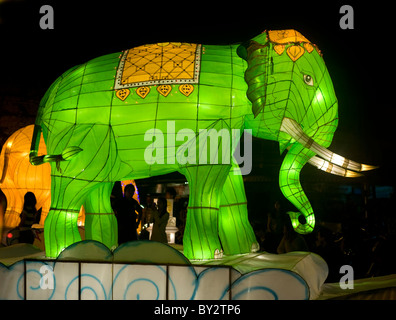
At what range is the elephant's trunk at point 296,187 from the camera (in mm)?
4781

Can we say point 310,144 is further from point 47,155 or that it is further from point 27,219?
point 27,219

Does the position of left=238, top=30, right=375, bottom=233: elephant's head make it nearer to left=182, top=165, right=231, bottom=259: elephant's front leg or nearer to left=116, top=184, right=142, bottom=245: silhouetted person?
left=182, top=165, right=231, bottom=259: elephant's front leg

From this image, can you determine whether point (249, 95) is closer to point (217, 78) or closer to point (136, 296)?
point (217, 78)

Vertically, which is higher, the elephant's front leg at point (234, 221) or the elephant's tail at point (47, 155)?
the elephant's tail at point (47, 155)

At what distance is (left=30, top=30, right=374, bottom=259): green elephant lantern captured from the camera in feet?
14.6

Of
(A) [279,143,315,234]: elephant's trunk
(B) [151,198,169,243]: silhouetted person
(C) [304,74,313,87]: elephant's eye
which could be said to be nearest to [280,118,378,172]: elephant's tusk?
(A) [279,143,315,234]: elephant's trunk

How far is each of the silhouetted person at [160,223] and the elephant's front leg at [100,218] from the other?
72 cm

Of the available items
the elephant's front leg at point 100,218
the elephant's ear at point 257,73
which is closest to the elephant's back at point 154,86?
the elephant's ear at point 257,73

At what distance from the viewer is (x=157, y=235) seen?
5.86m

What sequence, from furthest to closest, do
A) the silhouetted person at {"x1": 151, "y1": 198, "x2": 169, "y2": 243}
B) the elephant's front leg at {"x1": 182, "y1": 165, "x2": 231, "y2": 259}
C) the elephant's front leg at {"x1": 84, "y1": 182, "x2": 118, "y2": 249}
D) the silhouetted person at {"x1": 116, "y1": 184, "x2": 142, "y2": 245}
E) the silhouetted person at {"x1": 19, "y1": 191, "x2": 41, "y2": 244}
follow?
the silhouetted person at {"x1": 19, "y1": 191, "x2": 41, "y2": 244}, the silhouetted person at {"x1": 151, "y1": 198, "x2": 169, "y2": 243}, the silhouetted person at {"x1": 116, "y1": 184, "x2": 142, "y2": 245}, the elephant's front leg at {"x1": 84, "y1": 182, "x2": 118, "y2": 249}, the elephant's front leg at {"x1": 182, "y1": 165, "x2": 231, "y2": 259}

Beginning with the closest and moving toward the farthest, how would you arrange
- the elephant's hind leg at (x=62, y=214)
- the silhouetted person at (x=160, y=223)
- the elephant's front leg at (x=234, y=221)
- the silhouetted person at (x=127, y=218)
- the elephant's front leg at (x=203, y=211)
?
1. the elephant's front leg at (x=203, y=211)
2. the elephant's hind leg at (x=62, y=214)
3. the elephant's front leg at (x=234, y=221)
4. the silhouetted person at (x=127, y=218)
5. the silhouetted person at (x=160, y=223)

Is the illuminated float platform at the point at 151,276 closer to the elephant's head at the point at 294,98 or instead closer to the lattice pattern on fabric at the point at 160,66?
the elephant's head at the point at 294,98
